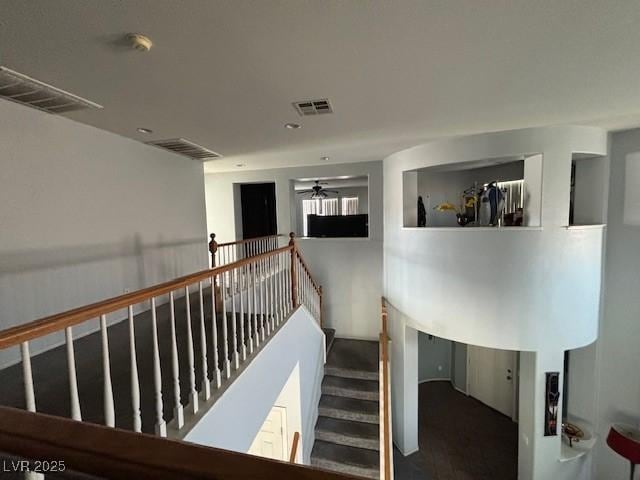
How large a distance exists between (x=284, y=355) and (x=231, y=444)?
1161 millimetres

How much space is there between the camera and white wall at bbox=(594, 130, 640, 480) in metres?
3.85

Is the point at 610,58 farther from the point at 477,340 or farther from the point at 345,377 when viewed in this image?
the point at 345,377

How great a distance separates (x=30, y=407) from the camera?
3.23 feet

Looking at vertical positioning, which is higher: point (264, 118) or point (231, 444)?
point (264, 118)

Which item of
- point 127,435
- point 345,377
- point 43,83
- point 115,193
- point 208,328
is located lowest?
point 345,377

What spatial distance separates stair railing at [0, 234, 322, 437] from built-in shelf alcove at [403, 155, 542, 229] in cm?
216

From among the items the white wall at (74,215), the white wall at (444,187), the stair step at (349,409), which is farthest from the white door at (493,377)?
the white wall at (74,215)

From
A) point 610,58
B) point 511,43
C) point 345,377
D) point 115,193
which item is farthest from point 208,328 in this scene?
point 610,58

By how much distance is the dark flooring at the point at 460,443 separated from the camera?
440cm

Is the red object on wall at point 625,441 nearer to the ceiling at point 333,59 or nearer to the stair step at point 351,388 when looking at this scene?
the stair step at point 351,388

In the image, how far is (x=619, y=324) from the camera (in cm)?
399

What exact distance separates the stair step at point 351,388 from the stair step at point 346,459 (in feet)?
2.34

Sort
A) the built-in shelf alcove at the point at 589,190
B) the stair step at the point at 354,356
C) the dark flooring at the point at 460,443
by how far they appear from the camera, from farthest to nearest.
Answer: the stair step at the point at 354,356 < the dark flooring at the point at 460,443 < the built-in shelf alcove at the point at 589,190

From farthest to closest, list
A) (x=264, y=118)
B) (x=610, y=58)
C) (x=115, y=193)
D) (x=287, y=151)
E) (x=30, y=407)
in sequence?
(x=287, y=151) < (x=115, y=193) < (x=264, y=118) < (x=610, y=58) < (x=30, y=407)
